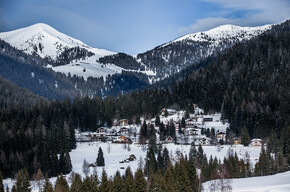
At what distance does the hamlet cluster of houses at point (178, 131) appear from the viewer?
10987 centimetres

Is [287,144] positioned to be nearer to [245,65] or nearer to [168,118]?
[168,118]

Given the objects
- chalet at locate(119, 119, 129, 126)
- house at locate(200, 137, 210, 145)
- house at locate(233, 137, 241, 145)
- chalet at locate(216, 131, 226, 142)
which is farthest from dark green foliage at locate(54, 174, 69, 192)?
chalet at locate(119, 119, 129, 126)

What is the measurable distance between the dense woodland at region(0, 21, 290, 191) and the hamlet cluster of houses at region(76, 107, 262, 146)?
11.3ft

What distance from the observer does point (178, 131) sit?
391 ft

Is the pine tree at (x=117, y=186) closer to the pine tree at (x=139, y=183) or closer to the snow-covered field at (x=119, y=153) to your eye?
the pine tree at (x=139, y=183)

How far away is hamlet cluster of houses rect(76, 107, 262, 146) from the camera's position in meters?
110

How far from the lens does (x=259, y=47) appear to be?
186 meters

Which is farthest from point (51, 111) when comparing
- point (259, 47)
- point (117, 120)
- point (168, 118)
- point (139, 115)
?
point (259, 47)

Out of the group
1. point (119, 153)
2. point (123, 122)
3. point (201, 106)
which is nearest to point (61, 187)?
point (119, 153)

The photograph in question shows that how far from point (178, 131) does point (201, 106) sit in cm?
2764

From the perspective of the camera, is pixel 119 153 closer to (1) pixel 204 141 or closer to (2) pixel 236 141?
(1) pixel 204 141

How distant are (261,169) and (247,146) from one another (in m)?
34.1

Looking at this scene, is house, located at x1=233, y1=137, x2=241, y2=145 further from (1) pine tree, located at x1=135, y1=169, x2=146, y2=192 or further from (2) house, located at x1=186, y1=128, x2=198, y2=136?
(1) pine tree, located at x1=135, y1=169, x2=146, y2=192

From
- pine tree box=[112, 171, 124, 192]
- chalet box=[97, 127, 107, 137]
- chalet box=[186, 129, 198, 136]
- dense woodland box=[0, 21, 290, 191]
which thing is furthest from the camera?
chalet box=[97, 127, 107, 137]
